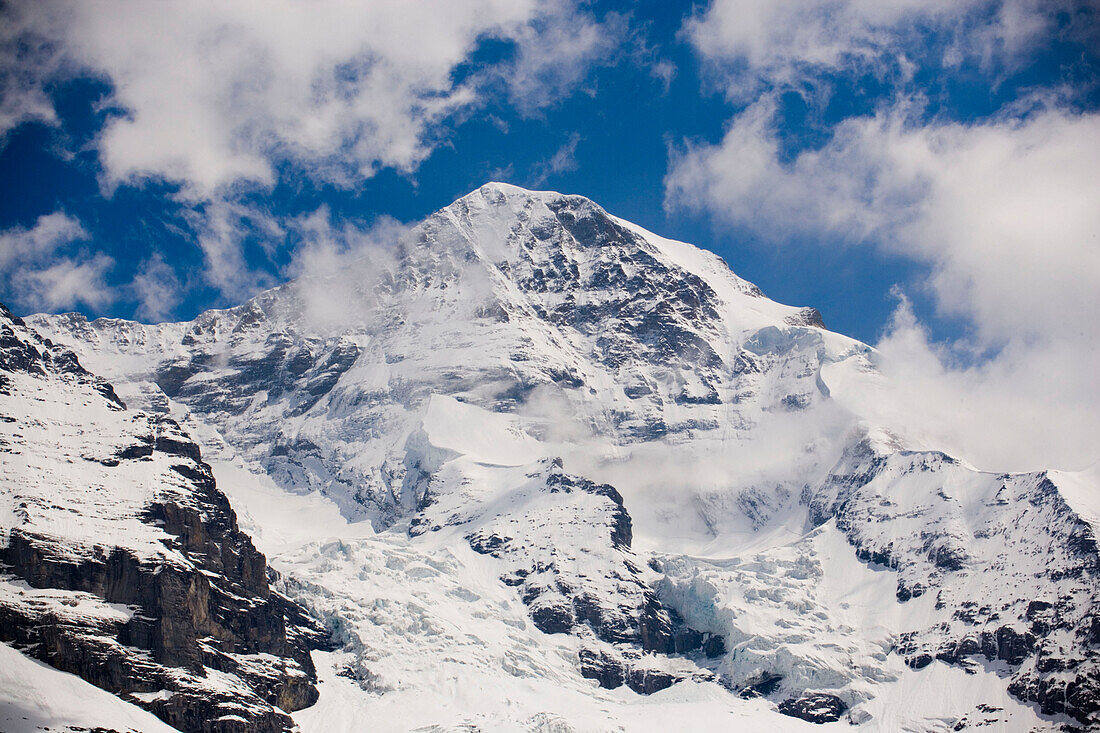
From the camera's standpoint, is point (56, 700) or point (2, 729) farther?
point (56, 700)

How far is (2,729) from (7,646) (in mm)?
22559

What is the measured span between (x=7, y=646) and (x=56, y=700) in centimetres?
1364

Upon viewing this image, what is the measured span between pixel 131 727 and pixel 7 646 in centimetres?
2226

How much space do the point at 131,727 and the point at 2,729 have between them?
1936cm

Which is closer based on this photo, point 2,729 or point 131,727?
point 2,729

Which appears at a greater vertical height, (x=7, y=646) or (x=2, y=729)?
(x=7, y=646)

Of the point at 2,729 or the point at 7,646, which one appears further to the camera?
the point at 7,646

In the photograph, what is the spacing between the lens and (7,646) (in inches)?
7785

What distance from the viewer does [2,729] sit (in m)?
177

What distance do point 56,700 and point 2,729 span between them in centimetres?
1287

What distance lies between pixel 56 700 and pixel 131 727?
10626mm

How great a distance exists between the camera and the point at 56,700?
190 metres
